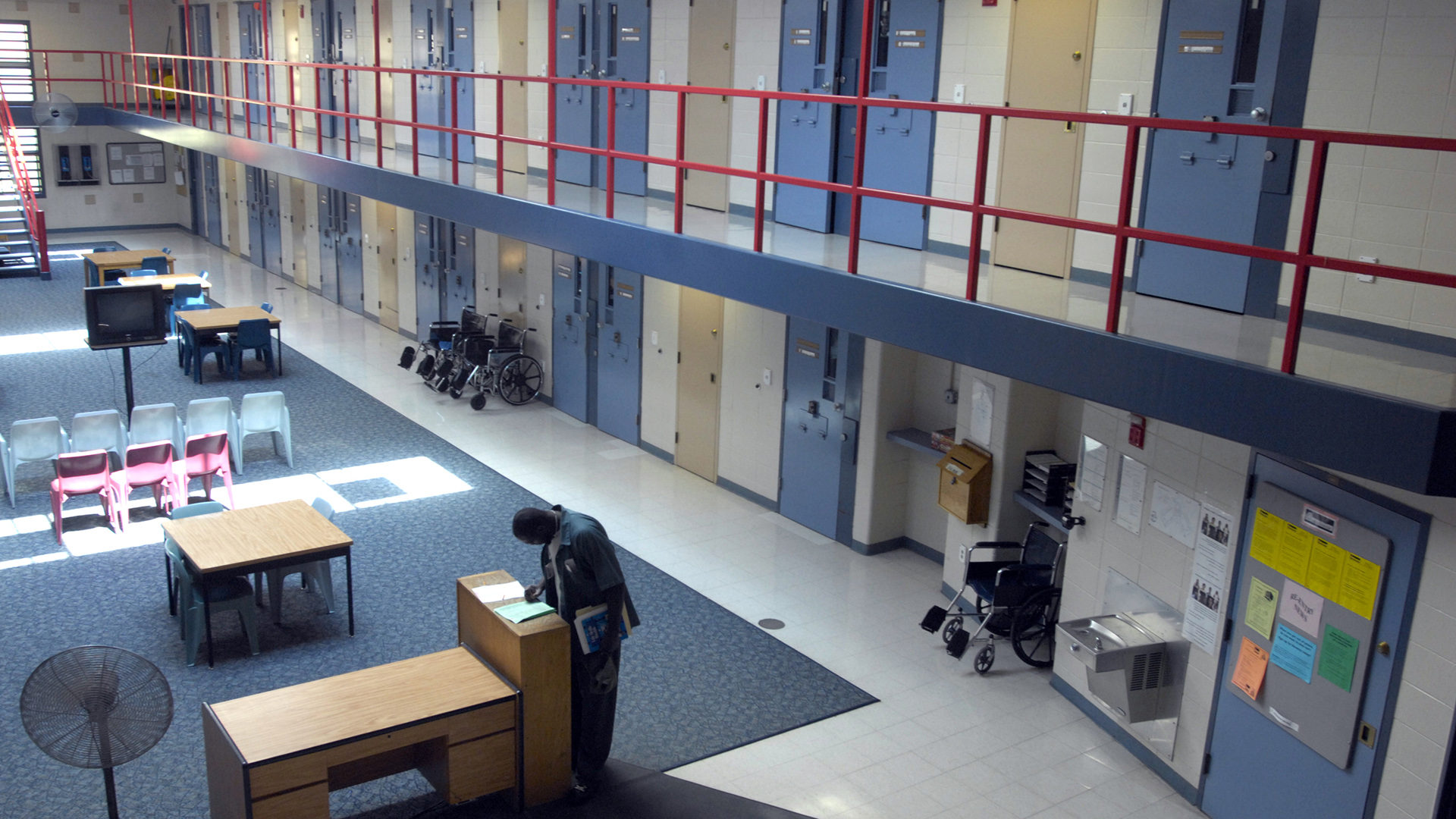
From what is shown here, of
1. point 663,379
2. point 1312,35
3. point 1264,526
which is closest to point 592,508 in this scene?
point 663,379

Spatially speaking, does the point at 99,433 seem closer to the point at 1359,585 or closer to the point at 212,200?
the point at 1359,585

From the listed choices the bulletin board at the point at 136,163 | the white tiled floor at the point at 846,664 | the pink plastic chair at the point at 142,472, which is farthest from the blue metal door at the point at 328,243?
the pink plastic chair at the point at 142,472

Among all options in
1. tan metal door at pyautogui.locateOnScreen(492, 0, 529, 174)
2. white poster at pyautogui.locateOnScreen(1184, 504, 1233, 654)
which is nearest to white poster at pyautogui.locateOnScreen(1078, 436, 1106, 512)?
white poster at pyautogui.locateOnScreen(1184, 504, 1233, 654)

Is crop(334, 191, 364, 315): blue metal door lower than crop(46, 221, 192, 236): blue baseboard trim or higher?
higher

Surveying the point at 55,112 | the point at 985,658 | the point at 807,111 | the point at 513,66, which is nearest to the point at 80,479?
the point at 807,111

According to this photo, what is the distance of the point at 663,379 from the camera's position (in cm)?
1215

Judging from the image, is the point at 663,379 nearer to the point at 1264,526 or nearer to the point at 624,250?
the point at 624,250

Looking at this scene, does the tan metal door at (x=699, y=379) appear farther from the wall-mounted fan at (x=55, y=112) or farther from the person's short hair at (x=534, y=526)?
the wall-mounted fan at (x=55, y=112)

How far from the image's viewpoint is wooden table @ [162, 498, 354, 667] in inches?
295

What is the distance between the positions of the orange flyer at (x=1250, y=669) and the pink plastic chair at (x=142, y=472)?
27.8ft

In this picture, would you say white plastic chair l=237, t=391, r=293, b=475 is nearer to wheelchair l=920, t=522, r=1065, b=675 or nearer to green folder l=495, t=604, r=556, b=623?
green folder l=495, t=604, r=556, b=623

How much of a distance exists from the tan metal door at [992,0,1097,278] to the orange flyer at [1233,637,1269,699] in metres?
2.70

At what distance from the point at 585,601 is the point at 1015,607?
3423 millimetres

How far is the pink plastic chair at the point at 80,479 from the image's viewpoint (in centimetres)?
944
